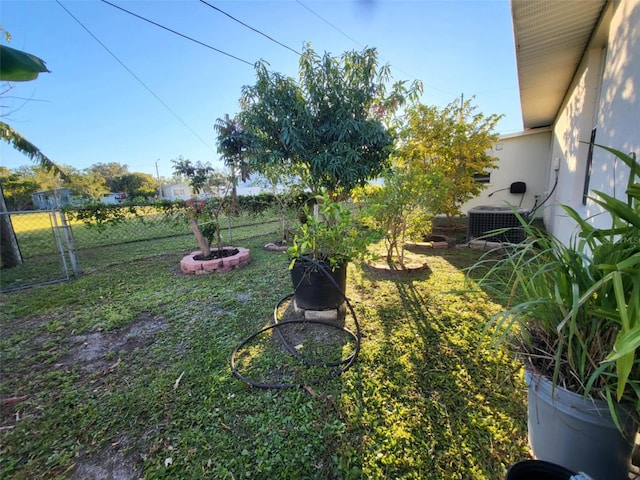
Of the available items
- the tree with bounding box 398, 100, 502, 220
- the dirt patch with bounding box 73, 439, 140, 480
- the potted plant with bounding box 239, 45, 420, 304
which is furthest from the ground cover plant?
the tree with bounding box 398, 100, 502, 220

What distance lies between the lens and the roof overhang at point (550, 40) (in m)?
2.76

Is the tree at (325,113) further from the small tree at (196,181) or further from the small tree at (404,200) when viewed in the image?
the small tree at (196,181)

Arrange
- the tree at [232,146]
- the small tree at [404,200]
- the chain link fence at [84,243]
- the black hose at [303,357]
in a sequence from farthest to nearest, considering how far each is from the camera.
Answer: the tree at [232,146] < the chain link fence at [84,243] < the small tree at [404,200] < the black hose at [303,357]

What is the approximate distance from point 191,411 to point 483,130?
23.8ft

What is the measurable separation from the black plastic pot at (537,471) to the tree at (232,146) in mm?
5039

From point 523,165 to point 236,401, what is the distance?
1044 centimetres

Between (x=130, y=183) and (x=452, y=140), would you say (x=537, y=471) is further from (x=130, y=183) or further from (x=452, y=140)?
(x=130, y=183)

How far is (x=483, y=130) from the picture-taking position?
591cm

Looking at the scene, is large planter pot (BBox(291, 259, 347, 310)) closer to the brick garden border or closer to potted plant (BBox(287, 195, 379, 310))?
potted plant (BBox(287, 195, 379, 310))

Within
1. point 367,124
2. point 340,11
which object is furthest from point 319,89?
point 340,11

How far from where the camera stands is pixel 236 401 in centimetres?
171

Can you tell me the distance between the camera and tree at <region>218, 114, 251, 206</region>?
5.02m

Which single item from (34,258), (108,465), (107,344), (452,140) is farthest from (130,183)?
(108,465)

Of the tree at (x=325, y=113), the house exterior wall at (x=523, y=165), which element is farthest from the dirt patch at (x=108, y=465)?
the house exterior wall at (x=523, y=165)
